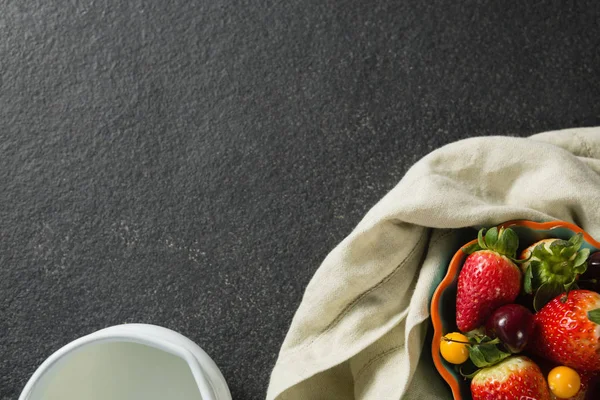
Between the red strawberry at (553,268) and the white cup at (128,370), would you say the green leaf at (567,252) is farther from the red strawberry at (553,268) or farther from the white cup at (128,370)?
the white cup at (128,370)

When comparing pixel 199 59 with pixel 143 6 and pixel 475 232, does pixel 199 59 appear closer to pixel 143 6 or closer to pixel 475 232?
pixel 143 6

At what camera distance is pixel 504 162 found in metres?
0.78

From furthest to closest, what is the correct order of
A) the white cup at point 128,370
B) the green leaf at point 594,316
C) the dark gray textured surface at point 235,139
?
the dark gray textured surface at point 235,139
the white cup at point 128,370
the green leaf at point 594,316

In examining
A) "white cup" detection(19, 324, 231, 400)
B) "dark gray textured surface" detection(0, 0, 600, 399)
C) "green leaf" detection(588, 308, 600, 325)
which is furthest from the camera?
"dark gray textured surface" detection(0, 0, 600, 399)

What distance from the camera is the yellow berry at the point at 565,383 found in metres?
0.61

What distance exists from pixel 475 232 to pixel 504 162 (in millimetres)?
91

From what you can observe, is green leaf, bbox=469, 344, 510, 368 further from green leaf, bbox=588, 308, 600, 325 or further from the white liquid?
the white liquid

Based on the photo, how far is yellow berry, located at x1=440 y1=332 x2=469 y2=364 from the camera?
0.65 m

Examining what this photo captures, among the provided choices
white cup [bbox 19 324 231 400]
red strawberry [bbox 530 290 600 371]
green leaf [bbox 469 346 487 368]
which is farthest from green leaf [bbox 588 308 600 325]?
white cup [bbox 19 324 231 400]

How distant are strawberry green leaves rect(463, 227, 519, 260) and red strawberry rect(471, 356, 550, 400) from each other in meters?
0.10

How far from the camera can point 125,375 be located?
85cm

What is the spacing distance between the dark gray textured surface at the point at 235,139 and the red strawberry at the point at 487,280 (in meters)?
0.33

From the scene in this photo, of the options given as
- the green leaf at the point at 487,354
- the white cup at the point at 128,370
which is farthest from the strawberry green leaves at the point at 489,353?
the white cup at the point at 128,370

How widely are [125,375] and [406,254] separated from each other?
393 mm
